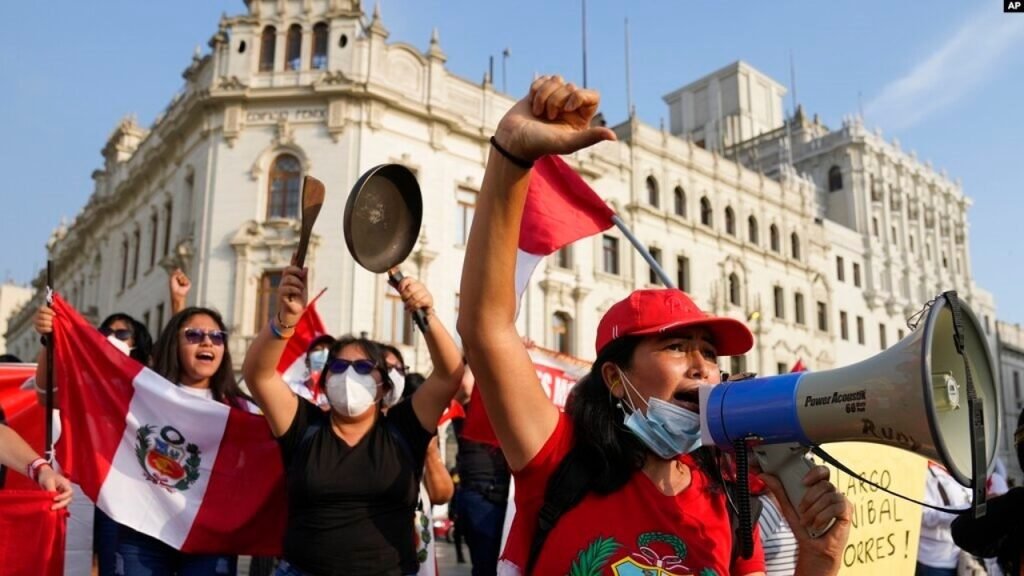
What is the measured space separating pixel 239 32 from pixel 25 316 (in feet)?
109

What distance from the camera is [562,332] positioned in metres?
27.1

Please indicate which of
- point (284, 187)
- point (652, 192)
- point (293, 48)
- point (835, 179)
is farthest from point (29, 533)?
point (835, 179)

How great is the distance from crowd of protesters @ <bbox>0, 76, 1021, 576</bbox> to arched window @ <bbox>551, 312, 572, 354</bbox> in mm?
22823

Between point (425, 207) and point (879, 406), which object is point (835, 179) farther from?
point (879, 406)

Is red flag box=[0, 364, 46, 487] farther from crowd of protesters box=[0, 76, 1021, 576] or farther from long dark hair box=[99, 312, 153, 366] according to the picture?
crowd of protesters box=[0, 76, 1021, 576]

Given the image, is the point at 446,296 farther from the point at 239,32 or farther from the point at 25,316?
the point at 25,316

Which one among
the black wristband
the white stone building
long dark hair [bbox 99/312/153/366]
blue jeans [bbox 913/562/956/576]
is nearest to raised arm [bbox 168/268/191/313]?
long dark hair [bbox 99/312/153/366]

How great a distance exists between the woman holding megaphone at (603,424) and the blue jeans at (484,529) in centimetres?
382

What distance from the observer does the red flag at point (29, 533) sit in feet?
13.9

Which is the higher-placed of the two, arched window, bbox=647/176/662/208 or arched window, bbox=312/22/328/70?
arched window, bbox=312/22/328/70

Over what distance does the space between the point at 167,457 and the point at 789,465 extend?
354 centimetres

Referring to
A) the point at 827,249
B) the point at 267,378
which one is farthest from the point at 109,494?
the point at 827,249

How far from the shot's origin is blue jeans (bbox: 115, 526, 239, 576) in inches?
165

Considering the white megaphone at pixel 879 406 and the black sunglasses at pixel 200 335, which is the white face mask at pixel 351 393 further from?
the white megaphone at pixel 879 406
